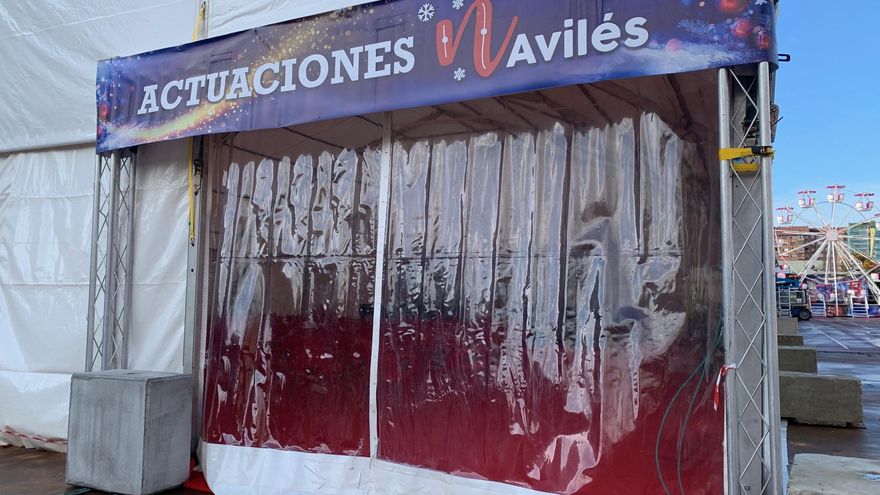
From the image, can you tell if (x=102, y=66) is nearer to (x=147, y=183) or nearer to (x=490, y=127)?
(x=147, y=183)

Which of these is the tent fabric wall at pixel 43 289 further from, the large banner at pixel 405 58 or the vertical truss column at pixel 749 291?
the vertical truss column at pixel 749 291

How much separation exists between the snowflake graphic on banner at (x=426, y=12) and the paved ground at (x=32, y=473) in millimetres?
4326

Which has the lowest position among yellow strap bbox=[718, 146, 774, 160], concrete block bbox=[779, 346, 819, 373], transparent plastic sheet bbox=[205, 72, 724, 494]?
concrete block bbox=[779, 346, 819, 373]

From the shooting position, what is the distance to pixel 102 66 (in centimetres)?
600

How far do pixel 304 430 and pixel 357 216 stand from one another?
185 cm

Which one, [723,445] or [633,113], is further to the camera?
[633,113]

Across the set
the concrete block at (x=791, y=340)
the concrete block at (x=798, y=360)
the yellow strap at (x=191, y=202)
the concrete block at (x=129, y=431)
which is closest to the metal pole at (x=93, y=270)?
the concrete block at (x=129, y=431)

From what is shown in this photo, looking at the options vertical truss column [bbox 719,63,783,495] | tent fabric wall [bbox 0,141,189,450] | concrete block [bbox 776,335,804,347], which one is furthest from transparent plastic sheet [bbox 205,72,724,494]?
concrete block [bbox 776,335,804,347]

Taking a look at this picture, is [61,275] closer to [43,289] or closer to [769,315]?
[43,289]

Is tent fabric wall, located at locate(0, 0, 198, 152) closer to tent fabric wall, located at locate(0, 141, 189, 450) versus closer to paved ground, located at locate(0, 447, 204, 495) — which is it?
tent fabric wall, located at locate(0, 141, 189, 450)

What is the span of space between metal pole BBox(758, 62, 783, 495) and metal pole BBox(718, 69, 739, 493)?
0.17 metres

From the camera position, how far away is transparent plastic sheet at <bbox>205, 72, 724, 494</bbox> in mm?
3920

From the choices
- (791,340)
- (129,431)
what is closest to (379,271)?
(129,431)

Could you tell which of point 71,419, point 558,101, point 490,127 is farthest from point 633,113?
point 71,419
